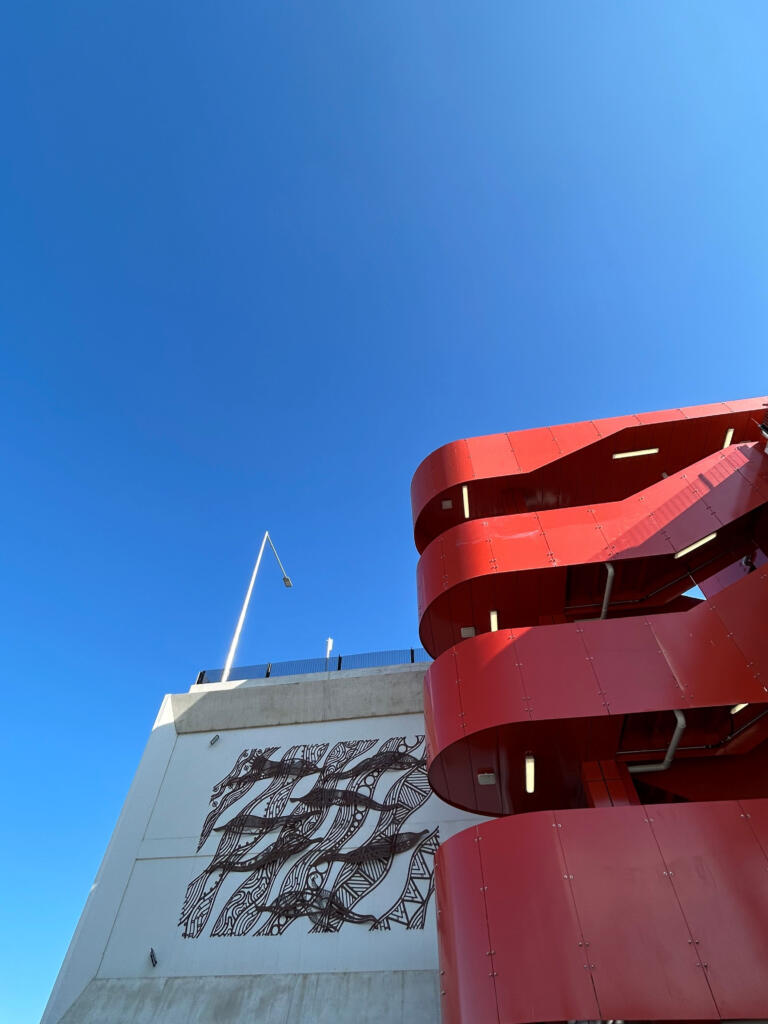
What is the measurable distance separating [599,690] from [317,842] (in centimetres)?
941

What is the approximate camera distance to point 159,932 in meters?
14.9

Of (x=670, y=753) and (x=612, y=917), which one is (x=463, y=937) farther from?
(x=670, y=753)

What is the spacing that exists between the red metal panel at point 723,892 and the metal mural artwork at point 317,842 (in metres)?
7.59

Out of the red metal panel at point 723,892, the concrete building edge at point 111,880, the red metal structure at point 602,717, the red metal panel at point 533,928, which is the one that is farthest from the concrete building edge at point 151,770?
the red metal panel at point 723,892

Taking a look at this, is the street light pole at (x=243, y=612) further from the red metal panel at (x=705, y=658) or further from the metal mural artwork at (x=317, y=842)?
the red metal panel at (x=705, y=658)

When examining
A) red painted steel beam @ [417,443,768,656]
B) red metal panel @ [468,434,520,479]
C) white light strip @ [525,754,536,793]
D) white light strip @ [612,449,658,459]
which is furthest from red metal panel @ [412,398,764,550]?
white light strip @ [525,754,536,793]

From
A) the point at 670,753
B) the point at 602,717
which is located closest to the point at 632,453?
the point at 670,753

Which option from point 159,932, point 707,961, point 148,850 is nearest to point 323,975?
point 159,932

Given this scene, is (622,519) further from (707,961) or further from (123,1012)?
(123,1012)

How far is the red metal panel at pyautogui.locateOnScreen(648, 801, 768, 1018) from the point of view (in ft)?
22.8

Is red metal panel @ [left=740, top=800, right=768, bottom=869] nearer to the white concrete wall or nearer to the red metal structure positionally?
the red metal structure

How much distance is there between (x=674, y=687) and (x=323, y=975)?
10.3m

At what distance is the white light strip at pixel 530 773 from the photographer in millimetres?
10945

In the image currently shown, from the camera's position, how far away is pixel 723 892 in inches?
301
